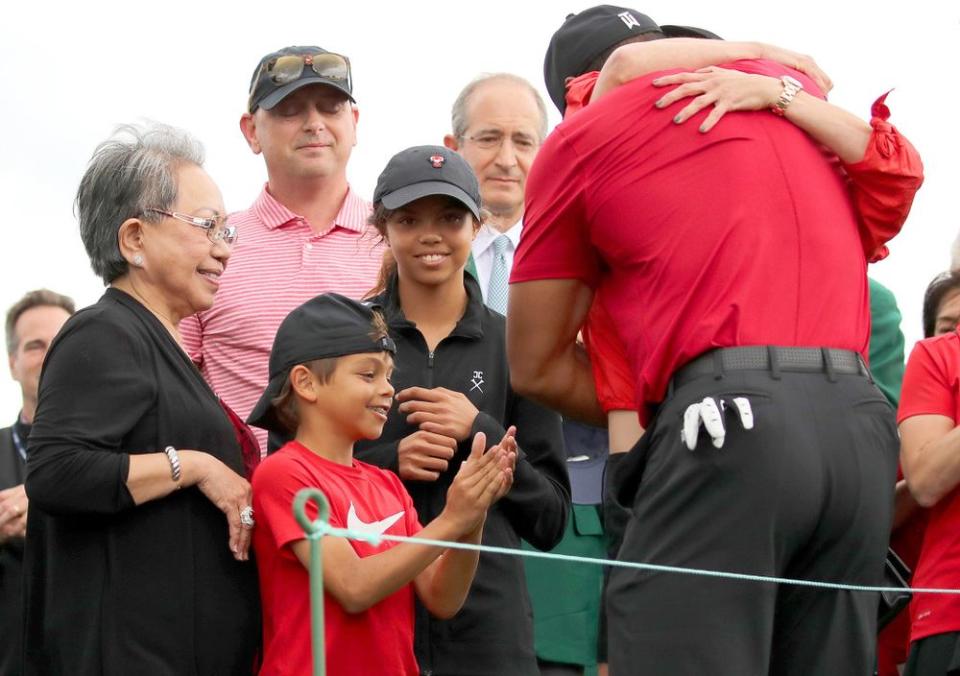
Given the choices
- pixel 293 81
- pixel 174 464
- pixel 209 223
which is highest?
pixel 293 81

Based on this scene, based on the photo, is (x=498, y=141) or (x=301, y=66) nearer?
(x=301, y=66)

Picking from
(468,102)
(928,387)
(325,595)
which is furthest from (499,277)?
(325,595)

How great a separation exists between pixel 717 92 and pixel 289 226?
2.33 metres

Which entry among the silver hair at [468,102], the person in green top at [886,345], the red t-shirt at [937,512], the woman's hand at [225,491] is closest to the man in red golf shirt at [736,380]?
the woman's hand at [225,491]

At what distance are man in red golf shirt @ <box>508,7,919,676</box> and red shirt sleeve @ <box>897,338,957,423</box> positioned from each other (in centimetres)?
151

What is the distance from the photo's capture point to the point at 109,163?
4242mm

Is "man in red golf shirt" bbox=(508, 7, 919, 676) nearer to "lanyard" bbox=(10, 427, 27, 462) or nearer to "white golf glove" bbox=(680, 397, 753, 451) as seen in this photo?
"white golf glove" bbox=(680, 397, 753, 451)

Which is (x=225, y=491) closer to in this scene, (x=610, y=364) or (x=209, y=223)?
(x=209, y=223)

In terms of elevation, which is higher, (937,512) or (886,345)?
(886,345)

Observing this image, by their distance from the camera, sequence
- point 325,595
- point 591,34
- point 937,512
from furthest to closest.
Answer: point 937,512 < point 591,34 < point 325,595

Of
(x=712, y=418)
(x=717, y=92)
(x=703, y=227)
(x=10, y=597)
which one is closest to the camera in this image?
(x=712, y=418)

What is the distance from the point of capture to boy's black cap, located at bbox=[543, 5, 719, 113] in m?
3.93

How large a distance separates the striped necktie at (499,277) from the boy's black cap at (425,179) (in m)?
0.81

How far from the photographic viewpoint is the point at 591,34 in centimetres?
397
